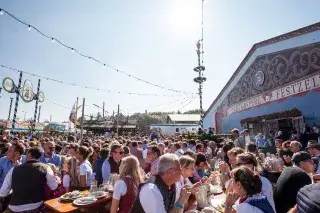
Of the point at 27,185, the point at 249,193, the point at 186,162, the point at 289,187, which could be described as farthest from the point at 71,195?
the point at 289,187

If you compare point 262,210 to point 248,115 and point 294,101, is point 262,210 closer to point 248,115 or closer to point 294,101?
point 294,101

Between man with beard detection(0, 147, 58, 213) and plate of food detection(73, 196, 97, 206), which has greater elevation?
man with beard detection(0, 147, 58, 213)

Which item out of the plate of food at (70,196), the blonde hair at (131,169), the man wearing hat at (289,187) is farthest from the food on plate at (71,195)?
the man wearing hat at (289,187)

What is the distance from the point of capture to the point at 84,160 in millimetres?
5363

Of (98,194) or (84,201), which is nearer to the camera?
(84,201)

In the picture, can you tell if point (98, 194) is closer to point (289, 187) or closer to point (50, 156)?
point (289, 187)

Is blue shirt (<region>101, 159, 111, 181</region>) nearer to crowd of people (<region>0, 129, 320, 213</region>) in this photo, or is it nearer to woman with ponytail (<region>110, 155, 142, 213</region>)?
crowd of people (<region>0, 129, 320, 213</region>)

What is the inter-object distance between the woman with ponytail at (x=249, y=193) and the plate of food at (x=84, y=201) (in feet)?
8.40

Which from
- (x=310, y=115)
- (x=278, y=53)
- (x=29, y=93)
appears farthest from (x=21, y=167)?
(x=29, y=93)

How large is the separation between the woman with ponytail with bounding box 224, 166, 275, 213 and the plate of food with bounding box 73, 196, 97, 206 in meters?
2.56

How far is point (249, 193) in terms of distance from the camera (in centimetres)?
259

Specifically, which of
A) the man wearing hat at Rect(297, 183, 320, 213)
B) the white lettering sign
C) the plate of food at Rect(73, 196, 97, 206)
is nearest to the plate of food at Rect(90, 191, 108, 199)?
the plate of food at Rect(73, 196, 97, 206)

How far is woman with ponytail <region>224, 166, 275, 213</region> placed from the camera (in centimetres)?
239

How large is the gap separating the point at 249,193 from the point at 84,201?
9.20 ft
